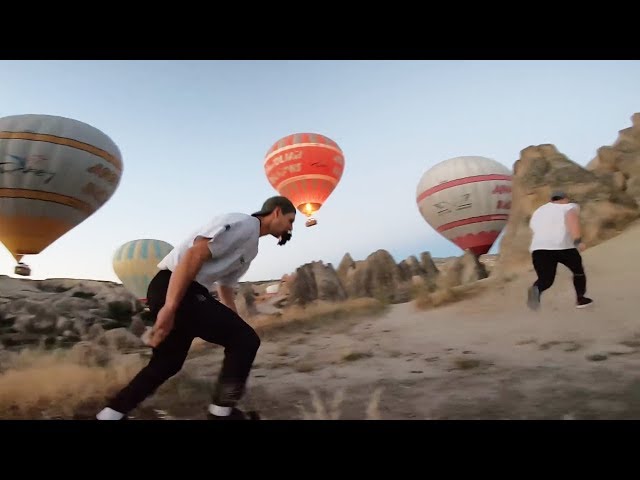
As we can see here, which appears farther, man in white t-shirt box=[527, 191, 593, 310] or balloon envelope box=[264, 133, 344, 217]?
balloon envelope box=[264, 133, 344, 217]

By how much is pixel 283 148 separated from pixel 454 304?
321 inches

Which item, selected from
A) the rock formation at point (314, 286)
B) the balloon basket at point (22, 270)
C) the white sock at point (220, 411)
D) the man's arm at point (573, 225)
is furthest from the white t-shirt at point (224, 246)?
the balloon basket at point (22, 270)

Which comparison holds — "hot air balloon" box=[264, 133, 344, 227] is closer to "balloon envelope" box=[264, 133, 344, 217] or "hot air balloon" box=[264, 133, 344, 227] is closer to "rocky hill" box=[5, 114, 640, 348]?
"balloon envelope" box=[264, 133, 344, 217]

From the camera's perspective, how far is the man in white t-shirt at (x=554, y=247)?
200 inches

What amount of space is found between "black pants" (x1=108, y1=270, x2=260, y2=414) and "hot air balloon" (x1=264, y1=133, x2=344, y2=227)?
9.98 m

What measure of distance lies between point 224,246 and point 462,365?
7.73 feet

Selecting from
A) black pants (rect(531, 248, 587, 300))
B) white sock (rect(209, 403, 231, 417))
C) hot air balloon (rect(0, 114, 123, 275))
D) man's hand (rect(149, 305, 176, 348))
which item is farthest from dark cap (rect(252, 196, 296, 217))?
hot air balloon (rect(0, 114, 123, 275))

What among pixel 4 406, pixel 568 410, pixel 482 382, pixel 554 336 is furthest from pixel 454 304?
pixel 4 406

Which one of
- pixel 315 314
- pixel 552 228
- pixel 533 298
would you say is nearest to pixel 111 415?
pixel 315 314

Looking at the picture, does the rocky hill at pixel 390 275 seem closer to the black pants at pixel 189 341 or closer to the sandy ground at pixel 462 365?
the sandy ground at pixel 462 365

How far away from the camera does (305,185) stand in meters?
13.0

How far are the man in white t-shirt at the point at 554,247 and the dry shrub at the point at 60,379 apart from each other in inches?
179

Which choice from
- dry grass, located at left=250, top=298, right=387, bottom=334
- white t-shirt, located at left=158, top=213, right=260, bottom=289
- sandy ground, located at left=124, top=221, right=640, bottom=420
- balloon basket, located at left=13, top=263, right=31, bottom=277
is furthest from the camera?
balloon basket, located at left=13, top=263, right=31, bottom=277

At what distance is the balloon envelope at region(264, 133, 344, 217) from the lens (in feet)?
41.0
